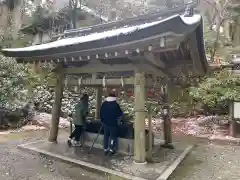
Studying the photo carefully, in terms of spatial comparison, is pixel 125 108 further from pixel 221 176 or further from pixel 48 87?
pixel 221 176

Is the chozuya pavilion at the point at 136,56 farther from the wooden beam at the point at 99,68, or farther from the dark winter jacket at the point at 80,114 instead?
the dark winter jacket at the point at 80,114

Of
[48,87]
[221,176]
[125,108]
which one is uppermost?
[48,87]

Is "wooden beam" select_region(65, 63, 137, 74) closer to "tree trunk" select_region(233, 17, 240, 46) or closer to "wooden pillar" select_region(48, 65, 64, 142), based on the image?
"wooden pillar" select_region(48, 65, 64, 142)

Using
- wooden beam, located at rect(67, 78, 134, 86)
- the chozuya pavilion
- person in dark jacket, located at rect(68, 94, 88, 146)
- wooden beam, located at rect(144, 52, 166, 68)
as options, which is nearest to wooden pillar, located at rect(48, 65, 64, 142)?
the chozuya pavilion

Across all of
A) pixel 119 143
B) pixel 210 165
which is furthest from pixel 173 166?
pixel 119 143

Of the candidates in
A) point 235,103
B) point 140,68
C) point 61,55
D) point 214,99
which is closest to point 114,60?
point 140,68

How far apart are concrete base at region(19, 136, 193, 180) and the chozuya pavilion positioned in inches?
14.1

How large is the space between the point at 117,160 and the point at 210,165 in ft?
7.33

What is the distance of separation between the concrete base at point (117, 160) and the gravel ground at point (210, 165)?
21 centimetres

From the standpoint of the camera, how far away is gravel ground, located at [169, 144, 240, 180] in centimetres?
530

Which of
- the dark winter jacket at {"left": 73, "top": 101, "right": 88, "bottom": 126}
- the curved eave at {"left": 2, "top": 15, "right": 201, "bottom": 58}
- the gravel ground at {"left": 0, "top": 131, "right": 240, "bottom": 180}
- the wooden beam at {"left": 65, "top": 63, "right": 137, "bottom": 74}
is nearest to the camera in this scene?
the curved eave at {"left": 2, "top": 15, "right": 201, "bottom": 58}

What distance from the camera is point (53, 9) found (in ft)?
73.9

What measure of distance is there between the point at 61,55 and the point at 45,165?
251cm

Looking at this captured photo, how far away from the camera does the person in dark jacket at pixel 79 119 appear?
6.89 m
